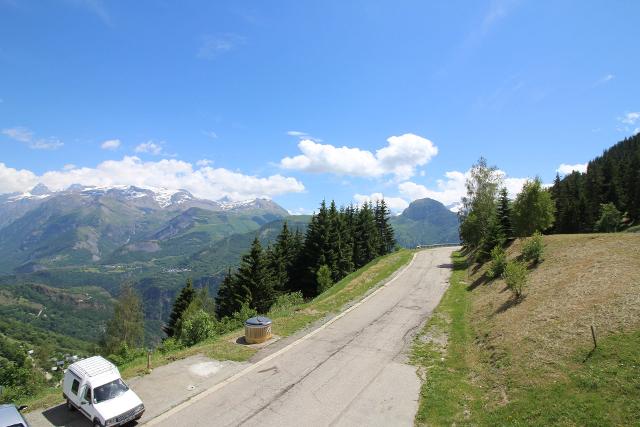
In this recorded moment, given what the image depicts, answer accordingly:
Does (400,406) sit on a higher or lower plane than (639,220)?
lower

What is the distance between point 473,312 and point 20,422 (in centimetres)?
2360

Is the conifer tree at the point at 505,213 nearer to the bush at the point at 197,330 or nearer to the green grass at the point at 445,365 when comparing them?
the green grass at the point at 445,365

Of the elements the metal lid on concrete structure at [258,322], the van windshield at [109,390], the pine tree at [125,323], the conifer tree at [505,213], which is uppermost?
the conifer tree at [505,213]

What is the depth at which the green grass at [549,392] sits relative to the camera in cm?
1053

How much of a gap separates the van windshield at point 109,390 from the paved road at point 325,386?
161 centimetres

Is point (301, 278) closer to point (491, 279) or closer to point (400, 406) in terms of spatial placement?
point (491, 279)

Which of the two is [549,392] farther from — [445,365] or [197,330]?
[197,330]

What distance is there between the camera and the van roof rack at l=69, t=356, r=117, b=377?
12.6 meters

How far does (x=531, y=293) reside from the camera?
2169cm

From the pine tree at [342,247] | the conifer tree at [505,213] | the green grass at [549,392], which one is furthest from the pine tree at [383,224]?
the green grass at [549,392]

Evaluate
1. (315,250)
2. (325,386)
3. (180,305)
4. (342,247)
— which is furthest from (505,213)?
(180,305)

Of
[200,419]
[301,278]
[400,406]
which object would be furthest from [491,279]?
[301,278]

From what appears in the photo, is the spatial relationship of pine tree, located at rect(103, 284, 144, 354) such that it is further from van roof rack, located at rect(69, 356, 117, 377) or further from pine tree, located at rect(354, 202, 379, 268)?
van roof rack, located at rect(69, 356, 117, 377)

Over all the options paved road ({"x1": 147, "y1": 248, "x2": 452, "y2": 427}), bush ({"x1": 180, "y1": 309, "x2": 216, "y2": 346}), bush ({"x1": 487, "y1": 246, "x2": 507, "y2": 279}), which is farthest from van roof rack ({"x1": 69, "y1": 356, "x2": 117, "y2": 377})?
bush ({"x1": 487, "y1": 246, "x2": 507, "y2": 279})
